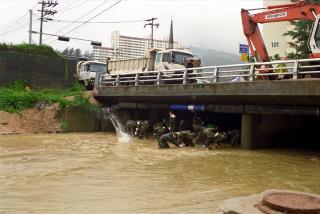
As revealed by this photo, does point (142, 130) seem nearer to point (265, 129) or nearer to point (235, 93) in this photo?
Answer: point (265, 129)

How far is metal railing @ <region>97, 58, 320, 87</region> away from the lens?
14617 millimetres

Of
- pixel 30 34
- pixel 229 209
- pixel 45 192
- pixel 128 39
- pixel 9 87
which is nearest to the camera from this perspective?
pixel 229 209

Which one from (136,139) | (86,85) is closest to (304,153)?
A: (136,139)

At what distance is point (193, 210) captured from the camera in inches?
290

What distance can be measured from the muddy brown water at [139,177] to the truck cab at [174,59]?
7.72 m

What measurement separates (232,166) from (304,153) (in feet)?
15.3

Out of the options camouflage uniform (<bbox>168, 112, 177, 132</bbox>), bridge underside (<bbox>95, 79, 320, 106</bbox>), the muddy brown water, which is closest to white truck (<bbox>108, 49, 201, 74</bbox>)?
bridge underside (<bbox>95, 79, 320, 106</bbox>)

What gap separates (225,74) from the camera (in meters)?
20.5

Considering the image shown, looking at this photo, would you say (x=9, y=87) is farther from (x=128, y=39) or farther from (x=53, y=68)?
(x=128, y=39)

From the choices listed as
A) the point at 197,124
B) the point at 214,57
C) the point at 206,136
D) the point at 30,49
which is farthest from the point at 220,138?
the point at 214,57

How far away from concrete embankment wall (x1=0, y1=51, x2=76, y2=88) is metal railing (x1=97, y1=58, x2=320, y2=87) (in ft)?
25.7

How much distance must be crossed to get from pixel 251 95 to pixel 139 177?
251 inches

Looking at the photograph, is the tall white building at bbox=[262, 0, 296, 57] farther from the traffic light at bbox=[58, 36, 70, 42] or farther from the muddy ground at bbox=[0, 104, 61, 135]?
the muddy ground at bbox=[0, 104, 61, 135]

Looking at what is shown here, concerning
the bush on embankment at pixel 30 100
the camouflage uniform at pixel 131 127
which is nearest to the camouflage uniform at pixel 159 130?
the camouflage uniform at pixel 131 127
